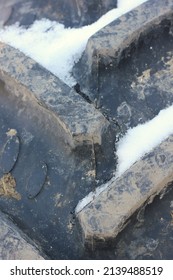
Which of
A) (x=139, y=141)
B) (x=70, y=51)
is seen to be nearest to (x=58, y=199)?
(x=139, y=141)

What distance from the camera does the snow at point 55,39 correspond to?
137 cm

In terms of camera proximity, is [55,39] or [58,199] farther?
[55,39]

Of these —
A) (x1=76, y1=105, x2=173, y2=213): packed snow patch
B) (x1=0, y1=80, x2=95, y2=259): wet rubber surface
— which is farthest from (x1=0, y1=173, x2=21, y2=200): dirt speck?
(x1=76, y1=105, x2=173, y2=213): packed snow patch

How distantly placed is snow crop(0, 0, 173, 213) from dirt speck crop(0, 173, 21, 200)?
0.26 meters

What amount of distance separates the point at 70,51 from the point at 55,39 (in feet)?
0.30

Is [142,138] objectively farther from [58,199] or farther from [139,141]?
[58,199]

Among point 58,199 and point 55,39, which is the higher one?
point 55,39

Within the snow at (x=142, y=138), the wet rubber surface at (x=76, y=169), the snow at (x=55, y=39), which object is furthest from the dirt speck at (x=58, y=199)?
the snow at (x=55, y=39)

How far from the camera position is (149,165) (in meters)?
1.05

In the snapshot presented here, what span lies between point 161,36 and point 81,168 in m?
0.46

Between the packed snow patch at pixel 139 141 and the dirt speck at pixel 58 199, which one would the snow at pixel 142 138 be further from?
the dirt speck at pixel 58 199

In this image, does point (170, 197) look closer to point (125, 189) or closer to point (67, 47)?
point (125, 189)

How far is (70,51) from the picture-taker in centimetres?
139

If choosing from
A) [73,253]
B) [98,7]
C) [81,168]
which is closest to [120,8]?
[98,7]
